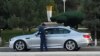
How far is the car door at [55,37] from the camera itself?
19.6m

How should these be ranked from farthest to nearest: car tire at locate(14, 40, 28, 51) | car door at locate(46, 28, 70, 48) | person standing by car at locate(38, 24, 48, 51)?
car tire at locate(14, 40, 28, 51) → car door at locate(46, 28, 70, 48) → person standing by car at locate(38, 24, 48, 51)

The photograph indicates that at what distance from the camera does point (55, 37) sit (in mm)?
19734

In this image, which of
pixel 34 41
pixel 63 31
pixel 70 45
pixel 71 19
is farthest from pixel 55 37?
pixel 71 19

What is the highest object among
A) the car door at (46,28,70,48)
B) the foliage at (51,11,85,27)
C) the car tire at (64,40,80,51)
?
the foliage at (51,11,85,27)

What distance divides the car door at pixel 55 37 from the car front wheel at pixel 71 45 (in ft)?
0.95

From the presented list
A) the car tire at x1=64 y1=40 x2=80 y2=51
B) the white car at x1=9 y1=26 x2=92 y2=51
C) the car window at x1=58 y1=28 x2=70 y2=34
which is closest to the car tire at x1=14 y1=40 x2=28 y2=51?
the white car at x1=9 y1=26 x2=92 y2=51

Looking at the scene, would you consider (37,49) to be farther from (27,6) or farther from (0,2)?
(0,2)

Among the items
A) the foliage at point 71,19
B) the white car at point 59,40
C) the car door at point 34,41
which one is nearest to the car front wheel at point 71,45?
the white car at point 59,40

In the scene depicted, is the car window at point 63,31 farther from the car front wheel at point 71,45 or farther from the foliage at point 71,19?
the foliage at point 71,19

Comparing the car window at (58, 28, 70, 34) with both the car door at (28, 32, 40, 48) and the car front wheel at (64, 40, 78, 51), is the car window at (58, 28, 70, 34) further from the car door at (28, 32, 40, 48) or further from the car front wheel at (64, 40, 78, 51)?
the car door at (28, 32, 40, 48)

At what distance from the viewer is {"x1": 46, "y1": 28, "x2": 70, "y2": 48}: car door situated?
1964 cm

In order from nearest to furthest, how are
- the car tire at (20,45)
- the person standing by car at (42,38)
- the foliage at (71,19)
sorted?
the person standing by car at (42,38)
the car tire at (20,45)
the foliage at (71,19)

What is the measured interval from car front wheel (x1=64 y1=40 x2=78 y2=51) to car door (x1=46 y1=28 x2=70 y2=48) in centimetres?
29

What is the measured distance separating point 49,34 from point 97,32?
6213 mm
